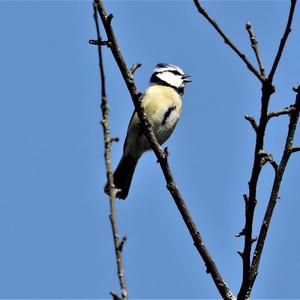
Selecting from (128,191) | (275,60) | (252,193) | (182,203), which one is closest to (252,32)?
(275,60)

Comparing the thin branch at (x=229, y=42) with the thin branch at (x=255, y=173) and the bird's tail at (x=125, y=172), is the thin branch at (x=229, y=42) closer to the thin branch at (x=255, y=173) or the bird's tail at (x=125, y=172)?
the thin branch at (x=255, y=173)

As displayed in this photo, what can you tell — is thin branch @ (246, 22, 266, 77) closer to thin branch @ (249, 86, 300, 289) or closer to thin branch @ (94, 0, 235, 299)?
thin branch @ (249, 86, 300, 289)

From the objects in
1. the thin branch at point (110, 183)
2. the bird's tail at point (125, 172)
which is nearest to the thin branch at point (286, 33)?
the thin branch at point (110, 183)

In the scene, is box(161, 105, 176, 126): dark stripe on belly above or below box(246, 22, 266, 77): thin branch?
above

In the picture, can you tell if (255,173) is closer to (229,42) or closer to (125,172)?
(229,42)

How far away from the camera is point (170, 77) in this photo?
705 centimetres

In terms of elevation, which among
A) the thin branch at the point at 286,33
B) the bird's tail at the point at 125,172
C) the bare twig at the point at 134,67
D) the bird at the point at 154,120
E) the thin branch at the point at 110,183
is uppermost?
the bird at the point at 154,120

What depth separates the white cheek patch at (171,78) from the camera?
6.90 meters

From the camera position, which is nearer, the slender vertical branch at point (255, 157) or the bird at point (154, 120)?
the slender vertical branch at point (255, 157)

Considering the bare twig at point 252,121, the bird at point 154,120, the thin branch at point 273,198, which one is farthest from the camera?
the bird at point 154,120

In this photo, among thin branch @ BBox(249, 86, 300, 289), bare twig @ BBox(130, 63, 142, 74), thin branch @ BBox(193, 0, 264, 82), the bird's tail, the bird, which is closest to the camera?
thin branch @ BBox(193, 0, 264, 82)

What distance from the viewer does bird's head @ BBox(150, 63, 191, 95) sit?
6.88 m

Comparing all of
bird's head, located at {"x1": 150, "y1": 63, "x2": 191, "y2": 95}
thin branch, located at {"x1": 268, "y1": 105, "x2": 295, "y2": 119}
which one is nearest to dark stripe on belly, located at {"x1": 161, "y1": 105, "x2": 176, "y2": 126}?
bird's head, located at {"x1": 150, "y1": 63, "x2": 191, "y2": 95}

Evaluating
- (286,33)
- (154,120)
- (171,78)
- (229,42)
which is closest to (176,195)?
(229,42)
